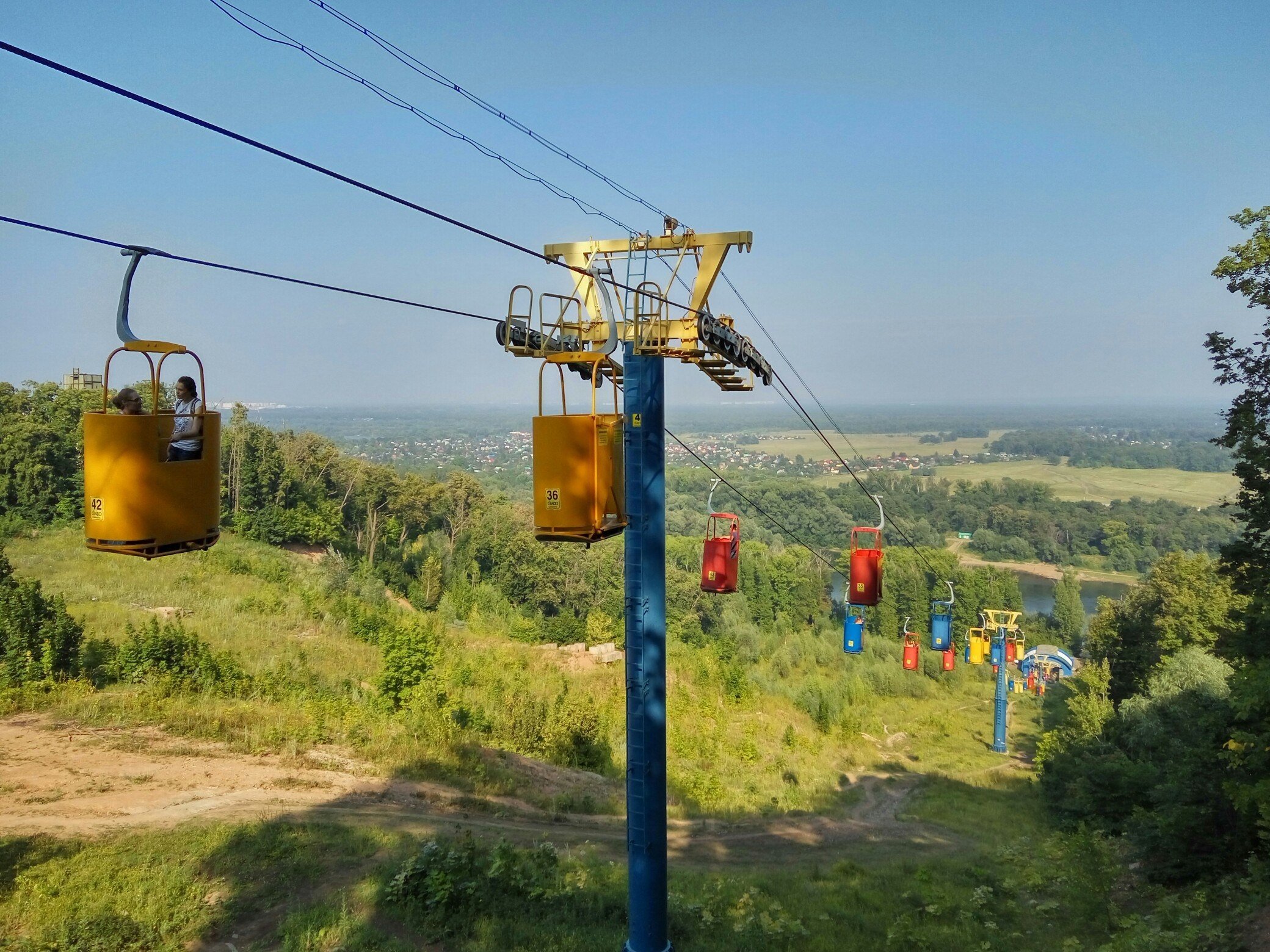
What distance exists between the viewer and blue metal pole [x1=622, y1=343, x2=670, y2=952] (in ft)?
26.5

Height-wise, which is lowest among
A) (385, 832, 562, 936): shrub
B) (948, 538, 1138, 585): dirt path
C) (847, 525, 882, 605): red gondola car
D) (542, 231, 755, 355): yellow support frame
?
(948, 538, 1138, 585): dirt path

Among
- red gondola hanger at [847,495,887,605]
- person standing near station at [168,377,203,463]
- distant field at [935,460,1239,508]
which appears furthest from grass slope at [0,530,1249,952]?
distant field at [935,460,1239,508]

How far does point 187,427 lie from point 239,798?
9.06 metres

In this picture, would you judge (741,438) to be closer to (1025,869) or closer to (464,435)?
(464,435)

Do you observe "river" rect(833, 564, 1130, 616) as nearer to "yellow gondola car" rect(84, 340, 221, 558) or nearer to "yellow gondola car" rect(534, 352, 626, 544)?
"yellow gondola car" rect(534, 352, 626, 544)

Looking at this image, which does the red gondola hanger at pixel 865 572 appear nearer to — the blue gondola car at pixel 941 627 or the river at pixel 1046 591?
the blue gondola car at pixel 941 627

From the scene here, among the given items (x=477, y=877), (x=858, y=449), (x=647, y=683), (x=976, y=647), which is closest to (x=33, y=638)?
(x=477, y=877)

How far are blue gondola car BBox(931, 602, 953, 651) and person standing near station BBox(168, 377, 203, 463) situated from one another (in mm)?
19318

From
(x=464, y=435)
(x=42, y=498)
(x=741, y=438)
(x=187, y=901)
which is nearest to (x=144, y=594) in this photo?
(x=42, y=498)

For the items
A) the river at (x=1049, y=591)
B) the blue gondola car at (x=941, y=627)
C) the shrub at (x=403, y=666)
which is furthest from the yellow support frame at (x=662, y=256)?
the river at (x=1049, y=591)

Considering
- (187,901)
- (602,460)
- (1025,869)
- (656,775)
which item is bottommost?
(1025,869)

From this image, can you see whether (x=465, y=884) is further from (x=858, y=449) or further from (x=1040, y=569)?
(x=858, y=449)

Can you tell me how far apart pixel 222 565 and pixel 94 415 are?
24.9m

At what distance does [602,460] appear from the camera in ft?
22.8
